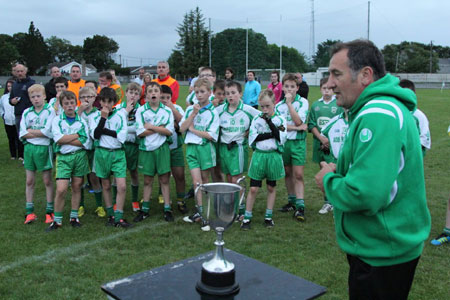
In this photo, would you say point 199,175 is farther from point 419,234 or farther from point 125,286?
point 419,234

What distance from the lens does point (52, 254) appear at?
4641 mm

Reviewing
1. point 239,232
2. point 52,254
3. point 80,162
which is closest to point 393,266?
point 239,232

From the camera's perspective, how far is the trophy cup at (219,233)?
228cm

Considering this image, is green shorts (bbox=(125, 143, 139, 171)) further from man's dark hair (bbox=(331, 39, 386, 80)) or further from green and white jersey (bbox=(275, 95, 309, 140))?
man's dark hair (bbox=(331, 39, 386, 80))

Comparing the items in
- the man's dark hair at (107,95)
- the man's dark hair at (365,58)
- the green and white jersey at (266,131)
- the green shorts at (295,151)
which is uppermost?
the man's dark hair at (365,58)

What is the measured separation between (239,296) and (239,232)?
3086mm

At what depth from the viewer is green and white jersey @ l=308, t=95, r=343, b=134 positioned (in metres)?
6.13

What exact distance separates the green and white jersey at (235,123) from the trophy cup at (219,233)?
320cm

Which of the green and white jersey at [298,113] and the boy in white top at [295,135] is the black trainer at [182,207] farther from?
the green and white jersey at [298,113]

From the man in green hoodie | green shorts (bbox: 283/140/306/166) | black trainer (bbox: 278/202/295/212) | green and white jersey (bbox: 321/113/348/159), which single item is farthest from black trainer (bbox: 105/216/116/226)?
the man in green hoodie

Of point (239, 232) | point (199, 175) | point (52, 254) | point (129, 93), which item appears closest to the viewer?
point (52, 254)

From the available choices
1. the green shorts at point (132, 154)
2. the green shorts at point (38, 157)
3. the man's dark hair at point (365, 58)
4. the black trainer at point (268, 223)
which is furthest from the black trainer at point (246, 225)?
the man's dark hair at point (365, 58)

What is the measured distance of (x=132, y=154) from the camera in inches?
245

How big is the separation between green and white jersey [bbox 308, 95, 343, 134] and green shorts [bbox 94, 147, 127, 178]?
279 cm
